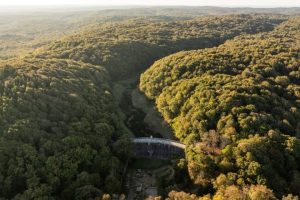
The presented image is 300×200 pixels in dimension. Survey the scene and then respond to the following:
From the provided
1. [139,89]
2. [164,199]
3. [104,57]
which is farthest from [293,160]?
[104,57]

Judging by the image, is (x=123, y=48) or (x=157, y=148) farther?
(x=123, y=48)

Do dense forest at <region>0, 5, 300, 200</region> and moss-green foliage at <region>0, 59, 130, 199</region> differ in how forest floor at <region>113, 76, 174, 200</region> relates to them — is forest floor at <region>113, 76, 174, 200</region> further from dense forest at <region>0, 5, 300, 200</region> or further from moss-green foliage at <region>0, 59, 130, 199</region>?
moss-green foliage at <region>0, 59, 130, 199</region>

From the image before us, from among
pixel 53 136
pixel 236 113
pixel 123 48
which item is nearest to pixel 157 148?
pixel 236 113

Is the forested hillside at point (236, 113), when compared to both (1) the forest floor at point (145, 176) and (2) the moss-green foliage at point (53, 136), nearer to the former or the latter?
(1) the forest floor at point (145, 176)

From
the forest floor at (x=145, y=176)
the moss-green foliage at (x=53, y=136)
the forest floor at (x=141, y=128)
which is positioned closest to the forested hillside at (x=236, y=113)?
the forest floor at (x=141, y=128)

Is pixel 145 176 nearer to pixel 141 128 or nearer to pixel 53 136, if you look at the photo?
pixel 53 136

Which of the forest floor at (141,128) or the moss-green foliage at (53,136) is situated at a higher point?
the moss-green foliage at (53,136)

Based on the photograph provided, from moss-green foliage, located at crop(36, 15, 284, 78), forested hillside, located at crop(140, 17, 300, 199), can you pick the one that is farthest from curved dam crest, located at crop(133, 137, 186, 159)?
moss-green foliage, located at crop(36, 15, 284, 78)
